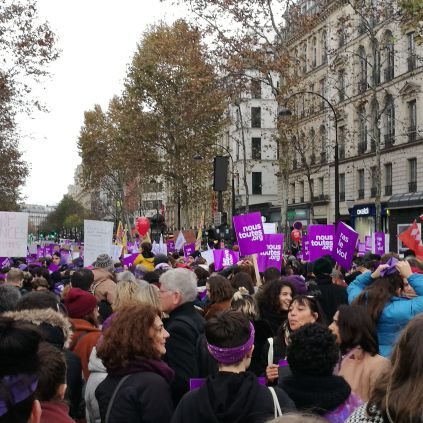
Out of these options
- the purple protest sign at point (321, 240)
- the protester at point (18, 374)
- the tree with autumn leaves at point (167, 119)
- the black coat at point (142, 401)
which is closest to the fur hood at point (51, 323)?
the black coat at point (142, 401)

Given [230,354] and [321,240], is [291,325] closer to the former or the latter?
[230,354]

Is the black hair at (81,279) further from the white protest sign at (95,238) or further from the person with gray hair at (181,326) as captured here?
the white protest sign at (95,238)

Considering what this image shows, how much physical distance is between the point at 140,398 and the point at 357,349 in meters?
1.41

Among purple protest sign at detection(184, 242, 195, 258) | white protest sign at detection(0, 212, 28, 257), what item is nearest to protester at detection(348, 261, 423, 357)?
white protest sign at detection(0, 212, 28, 257)

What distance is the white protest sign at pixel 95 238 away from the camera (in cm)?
1274

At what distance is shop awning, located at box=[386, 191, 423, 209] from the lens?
33.8 metres

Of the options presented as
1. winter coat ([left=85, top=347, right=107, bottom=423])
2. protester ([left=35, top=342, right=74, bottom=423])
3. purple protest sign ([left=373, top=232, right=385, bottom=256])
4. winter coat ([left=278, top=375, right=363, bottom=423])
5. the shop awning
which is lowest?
winter coat ([left=85, top=347, right=107, bottom=423])

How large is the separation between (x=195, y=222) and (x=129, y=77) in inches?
1360

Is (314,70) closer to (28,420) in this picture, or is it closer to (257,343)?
(257,343)

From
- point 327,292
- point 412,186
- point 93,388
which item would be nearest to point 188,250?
point 327,292

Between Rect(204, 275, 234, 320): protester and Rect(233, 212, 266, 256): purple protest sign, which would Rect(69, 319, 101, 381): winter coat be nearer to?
Rect(204, 275, 234, 320): protester

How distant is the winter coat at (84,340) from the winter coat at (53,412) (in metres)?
1.87

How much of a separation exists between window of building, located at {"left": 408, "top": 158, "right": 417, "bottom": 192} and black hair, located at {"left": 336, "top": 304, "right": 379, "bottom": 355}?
3576 centimetres

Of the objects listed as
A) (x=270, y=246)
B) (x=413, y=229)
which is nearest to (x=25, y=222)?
(x=270, y=246)
